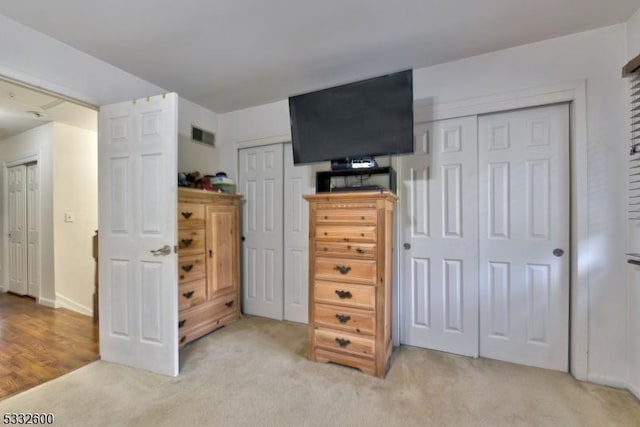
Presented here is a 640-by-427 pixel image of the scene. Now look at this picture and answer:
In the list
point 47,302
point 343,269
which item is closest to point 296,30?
point 343,269

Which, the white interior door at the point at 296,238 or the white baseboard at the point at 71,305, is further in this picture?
the white baseboard at the point at 71,305

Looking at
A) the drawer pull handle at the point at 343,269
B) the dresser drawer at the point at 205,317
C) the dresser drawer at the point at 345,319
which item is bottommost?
the dresser drawer at the point at 205,317

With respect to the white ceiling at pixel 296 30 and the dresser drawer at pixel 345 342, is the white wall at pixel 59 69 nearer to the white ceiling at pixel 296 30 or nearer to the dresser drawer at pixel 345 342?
the white ceiling at pixel 296 30

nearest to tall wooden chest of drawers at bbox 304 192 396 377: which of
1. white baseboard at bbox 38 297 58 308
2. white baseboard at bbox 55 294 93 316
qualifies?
white baseboard at bbox 55 294 93 316

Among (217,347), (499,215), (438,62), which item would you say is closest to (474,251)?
(499,215)

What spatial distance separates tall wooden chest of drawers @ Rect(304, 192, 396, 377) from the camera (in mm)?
2027

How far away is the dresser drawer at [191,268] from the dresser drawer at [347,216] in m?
1.26

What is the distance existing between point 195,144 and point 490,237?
308 cm

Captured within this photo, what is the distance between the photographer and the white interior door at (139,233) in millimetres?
2055

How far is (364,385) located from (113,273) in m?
2.08

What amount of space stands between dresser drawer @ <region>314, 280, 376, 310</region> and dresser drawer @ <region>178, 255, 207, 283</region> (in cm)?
120

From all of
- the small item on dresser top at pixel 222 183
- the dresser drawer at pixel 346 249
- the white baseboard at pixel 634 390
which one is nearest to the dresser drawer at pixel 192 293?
the small item on dresser top at pixel 222 183

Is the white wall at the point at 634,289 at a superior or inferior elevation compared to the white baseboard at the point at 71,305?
superior

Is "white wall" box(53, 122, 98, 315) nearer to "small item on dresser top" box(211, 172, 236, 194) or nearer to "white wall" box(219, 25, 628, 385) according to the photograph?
"small item on dresser top" box(211, 172, 236, 194)
